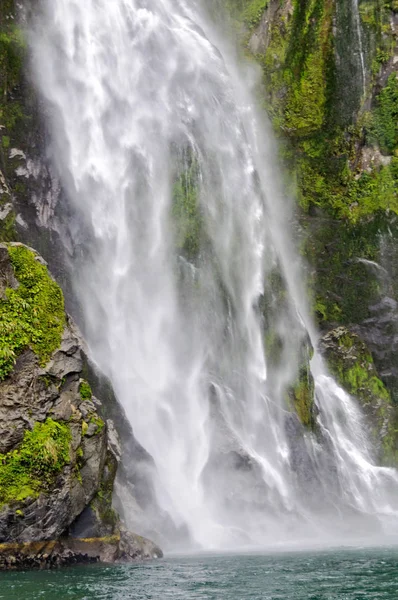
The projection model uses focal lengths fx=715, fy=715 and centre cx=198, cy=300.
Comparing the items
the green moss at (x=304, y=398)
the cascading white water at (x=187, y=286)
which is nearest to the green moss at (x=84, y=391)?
the cascading white water at (x=187, y=286)

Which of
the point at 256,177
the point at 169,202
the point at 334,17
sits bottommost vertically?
the point at 169,202

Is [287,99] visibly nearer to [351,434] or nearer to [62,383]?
[351,434]

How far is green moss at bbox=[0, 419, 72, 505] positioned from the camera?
1439cm

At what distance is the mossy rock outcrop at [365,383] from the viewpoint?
102 ft

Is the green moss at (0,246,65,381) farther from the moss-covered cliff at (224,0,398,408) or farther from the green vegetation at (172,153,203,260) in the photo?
the moss-covered cliff at (224,0,398,408)

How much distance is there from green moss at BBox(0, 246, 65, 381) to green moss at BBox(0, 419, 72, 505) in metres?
1.61

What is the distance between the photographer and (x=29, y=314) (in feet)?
54.5

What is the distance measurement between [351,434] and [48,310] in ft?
56.3

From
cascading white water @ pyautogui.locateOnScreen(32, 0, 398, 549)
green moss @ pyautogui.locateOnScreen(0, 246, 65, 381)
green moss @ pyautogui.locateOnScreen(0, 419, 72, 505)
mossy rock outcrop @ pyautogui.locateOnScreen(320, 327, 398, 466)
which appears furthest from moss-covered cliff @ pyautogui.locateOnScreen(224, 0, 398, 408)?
green moss @ pyautogui.locateOnScreen(0, 419, 72, 505)

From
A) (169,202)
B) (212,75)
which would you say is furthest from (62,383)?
(212,75)

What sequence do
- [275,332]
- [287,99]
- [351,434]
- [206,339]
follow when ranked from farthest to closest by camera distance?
[287,99] < [351,434] < [275,332] < [206,339]

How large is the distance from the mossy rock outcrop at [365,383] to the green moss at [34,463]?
18879 millimetres

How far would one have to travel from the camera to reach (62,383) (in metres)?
16.2

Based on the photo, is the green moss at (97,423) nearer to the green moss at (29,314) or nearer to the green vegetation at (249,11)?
the green moss at (29,314)
